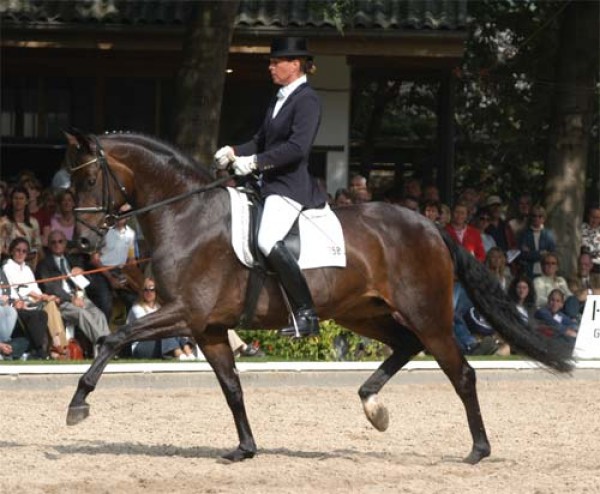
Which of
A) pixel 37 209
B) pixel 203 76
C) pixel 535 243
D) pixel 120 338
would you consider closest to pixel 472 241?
pixel 535 243

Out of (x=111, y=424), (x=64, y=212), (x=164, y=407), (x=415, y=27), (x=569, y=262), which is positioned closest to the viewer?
(x=111, y=424)

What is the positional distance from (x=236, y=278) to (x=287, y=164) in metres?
0.76

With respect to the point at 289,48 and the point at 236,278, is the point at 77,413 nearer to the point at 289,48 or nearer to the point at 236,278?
the point at 236,278

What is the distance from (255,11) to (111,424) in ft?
26.0

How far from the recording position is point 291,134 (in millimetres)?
8555

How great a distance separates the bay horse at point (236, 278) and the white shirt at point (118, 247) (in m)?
5.54

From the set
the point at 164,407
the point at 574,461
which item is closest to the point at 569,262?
the point at 164,407

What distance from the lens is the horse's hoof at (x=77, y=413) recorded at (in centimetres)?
822

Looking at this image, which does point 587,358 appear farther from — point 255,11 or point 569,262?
point 255,11

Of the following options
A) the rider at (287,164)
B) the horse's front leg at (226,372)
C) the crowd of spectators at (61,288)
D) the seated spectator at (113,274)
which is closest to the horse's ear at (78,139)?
the rider at (287,164)

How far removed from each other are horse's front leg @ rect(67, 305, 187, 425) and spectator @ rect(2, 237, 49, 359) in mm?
5030

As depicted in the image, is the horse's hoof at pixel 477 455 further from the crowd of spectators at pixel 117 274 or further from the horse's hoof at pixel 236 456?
the crowd of spectators at pixel 117 274

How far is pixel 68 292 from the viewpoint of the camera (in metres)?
13.9

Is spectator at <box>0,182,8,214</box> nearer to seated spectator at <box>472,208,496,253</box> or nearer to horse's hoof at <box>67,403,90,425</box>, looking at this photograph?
seated spectator at <box>472,208,496,253</box>
